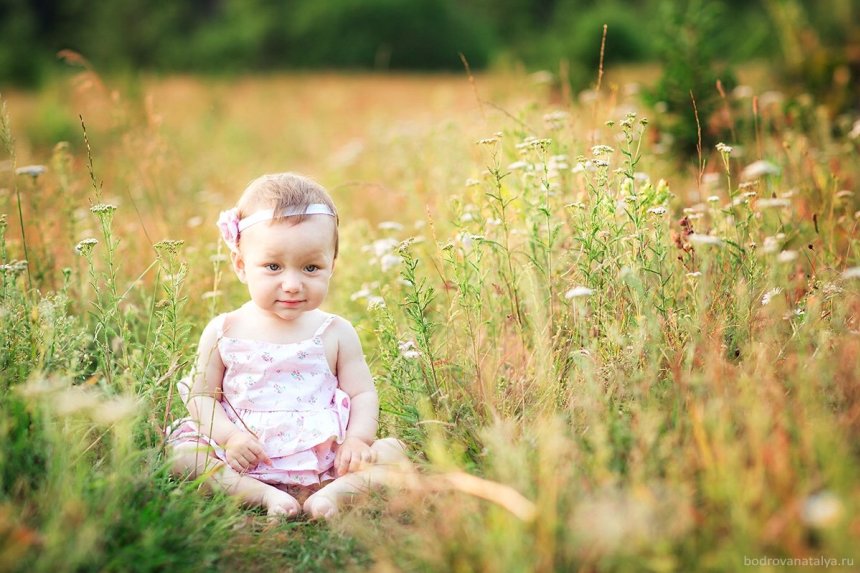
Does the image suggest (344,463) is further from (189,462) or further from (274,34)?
(274,34)

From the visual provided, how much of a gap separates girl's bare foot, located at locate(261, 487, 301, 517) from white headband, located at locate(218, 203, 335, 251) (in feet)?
2.79

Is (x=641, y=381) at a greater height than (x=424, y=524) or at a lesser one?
greater

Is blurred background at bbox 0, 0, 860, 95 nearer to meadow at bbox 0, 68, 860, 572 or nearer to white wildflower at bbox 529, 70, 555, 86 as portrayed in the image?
white wildflower at bbox 529, 70, 555, 86

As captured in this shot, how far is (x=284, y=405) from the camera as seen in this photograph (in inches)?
107

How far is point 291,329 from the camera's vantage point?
281 cm

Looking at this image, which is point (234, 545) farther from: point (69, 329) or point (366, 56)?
point (366, 56)

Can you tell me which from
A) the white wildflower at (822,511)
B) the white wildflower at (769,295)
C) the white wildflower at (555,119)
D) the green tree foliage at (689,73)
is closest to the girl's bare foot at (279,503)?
the white wildflower at (822,511)

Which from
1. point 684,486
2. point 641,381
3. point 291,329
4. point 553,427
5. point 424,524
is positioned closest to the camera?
point 684,486

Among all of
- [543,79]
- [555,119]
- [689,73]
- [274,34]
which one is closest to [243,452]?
[555,119]

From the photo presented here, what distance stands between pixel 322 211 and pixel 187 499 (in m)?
1.03

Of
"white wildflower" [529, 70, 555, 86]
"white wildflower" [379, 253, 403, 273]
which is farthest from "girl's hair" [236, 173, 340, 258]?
"white wildflower" [529, 70, 555, 86]

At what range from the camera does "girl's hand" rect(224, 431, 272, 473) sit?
2564 millimetres

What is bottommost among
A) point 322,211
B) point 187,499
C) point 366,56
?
point 187,499

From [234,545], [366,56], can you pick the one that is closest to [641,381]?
[234,545]
